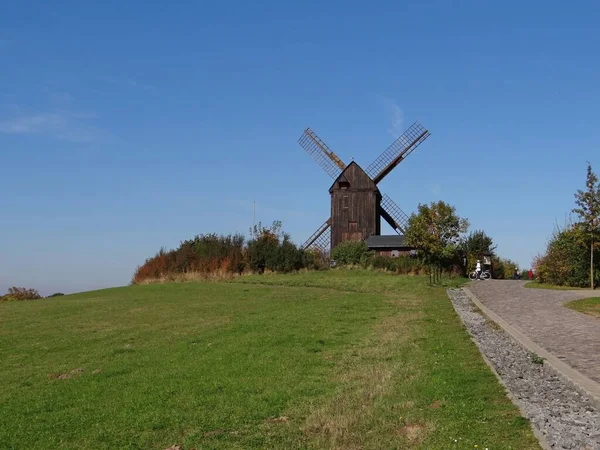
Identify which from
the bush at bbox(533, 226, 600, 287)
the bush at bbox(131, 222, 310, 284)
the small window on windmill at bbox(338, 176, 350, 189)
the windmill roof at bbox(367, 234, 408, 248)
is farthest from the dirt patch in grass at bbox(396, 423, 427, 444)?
the small window on windmill at bbox(338, 176, 350, 189)

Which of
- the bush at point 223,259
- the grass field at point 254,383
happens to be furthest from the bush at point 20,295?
the grass field at point 254,383

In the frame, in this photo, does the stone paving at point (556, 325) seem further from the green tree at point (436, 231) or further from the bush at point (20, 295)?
the bush at point (20, 295)

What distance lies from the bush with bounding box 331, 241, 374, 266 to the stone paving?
2452 cm

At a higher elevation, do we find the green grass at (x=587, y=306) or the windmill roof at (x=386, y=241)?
the windmill roof at (x=386, y=241)

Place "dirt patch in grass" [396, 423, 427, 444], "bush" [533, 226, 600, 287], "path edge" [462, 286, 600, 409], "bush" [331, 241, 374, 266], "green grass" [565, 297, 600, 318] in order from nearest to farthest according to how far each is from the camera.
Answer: "dirt patch in grass" [396, 423, 427, 444] → "path edge" [462, 286, 600, 409] → "green grass" [565, 297, 600, 318] → "bush" [533, 226, 600, 287] → "bush" [331, 241, 374, 266]

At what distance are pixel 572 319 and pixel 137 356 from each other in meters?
11.9

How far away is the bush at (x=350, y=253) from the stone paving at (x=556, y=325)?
2452cm

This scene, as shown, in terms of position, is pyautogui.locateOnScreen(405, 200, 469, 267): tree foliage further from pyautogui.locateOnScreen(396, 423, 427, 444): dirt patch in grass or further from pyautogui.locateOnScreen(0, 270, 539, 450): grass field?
pyautogui.locateOnScreen(396, 423, 427, 444): dirt patch in grass

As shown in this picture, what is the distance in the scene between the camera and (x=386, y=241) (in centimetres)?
6175

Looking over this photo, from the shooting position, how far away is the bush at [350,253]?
176 ft

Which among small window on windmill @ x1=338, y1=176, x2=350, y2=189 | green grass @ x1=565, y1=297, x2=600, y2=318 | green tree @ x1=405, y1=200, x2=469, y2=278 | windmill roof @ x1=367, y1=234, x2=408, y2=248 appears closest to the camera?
green grass @ x1=565, y1=297, x2=600, y2=318

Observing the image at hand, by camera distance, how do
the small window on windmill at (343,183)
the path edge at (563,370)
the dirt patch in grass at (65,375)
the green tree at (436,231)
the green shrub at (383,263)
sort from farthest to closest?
1. the small window on windmill at (343,183)
2. the green shrub at (383,263)
3. the green tree at (436,231)
4. the dirt patch in grass at (65,375)
5. the path edge at (563,370)

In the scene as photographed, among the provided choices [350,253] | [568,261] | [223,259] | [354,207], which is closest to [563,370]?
[568,261]

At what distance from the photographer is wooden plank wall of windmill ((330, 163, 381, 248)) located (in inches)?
2496
